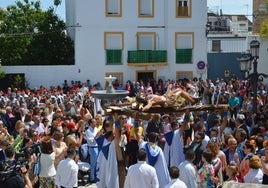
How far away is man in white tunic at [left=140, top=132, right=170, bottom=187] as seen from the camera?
978cm

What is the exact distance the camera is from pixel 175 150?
11.0 metres

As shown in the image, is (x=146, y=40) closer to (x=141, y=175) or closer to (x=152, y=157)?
(x=152, y=157)

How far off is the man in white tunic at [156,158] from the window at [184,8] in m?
25.9

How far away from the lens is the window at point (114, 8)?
110 ft

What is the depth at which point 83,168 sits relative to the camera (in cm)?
1236

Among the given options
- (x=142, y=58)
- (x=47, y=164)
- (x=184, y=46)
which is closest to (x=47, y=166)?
(x=47, y=164)

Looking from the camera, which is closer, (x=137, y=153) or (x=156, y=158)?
(x=137, y=153)

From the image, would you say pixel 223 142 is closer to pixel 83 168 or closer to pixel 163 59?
pixel 83 168

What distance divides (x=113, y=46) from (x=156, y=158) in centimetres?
2426

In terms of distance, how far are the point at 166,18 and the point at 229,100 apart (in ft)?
52.3

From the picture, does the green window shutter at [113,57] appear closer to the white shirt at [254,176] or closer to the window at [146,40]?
the window at [146,40]

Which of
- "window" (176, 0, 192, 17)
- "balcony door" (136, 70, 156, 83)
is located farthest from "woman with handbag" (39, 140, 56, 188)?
"window" (176, 0, 192, 17)

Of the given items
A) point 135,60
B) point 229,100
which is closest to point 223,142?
point 229,100

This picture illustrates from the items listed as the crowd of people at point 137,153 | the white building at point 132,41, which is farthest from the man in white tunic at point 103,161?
the white building at point 132,41
